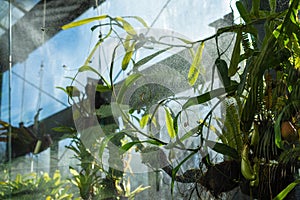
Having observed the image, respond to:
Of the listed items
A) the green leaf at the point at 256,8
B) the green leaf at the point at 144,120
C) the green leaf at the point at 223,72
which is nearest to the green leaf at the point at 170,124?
the green leaf at the point at 144,120

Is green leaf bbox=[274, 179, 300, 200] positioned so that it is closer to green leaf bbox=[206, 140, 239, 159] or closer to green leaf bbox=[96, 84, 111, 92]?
green leaf bbox=[206, 140, 239, 159]

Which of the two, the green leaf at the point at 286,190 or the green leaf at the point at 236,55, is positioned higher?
the green leaf at the point at 236,55

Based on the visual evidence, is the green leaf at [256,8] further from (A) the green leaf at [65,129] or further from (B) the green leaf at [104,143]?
(A) the green leaf at [65,129]

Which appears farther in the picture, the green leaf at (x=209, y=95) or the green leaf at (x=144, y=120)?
the green leaf at (x=144, y=120)

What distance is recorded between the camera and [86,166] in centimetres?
119

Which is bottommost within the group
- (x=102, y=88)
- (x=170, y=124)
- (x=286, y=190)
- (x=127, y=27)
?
(x=286, y=190)

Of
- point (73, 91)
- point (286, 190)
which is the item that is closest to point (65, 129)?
point (73, 91)

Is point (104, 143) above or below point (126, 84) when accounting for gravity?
below

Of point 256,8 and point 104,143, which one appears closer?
point 256,8

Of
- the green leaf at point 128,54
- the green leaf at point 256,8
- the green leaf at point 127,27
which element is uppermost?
the green leaf at point 127,27

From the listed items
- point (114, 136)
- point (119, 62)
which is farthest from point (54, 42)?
point (114, 136)

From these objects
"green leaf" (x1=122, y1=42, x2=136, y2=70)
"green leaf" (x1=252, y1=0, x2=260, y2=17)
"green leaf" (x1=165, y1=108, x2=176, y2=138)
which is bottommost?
"green leaf" (x1=165, y1=108, x2=176, y2=138)

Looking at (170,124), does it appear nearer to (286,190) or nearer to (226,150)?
(226,150)

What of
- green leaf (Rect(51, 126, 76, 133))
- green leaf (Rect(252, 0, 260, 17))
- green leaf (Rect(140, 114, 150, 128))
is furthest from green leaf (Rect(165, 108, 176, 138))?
green leaf (Rect(51, 126, 76, 133))
